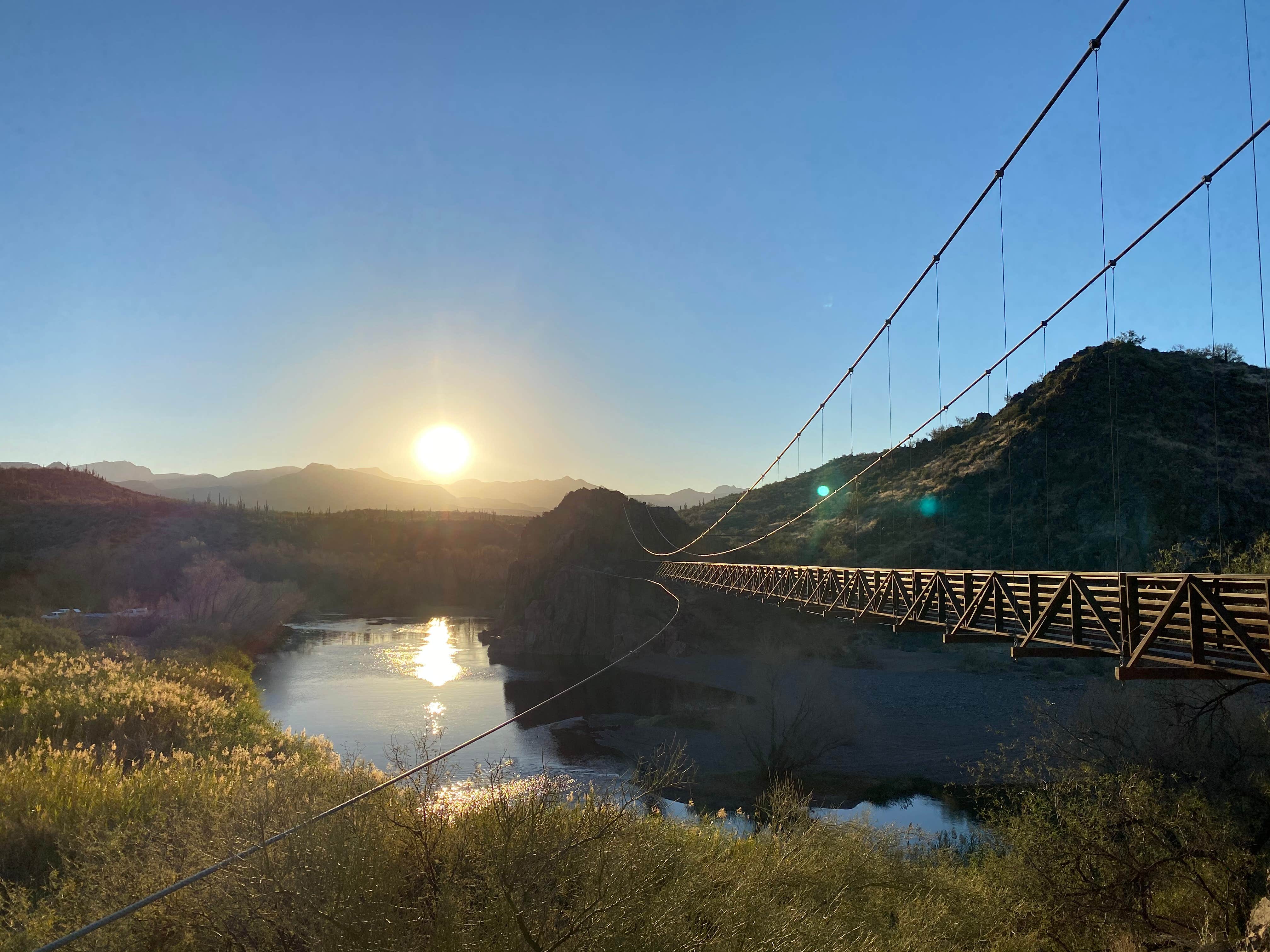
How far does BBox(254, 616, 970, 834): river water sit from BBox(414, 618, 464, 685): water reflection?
0.34 ft

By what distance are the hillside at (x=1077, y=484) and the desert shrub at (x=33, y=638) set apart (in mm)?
29947

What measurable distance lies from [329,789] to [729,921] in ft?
12.2

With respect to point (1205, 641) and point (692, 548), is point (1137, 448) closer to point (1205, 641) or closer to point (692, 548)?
point (692, 548)

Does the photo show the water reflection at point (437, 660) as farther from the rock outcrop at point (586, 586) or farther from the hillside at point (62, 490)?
the hillside at point (62, 490)

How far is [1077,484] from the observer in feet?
142

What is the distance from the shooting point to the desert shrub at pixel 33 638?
1703 centimetres

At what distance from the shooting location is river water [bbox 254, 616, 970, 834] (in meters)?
21.3

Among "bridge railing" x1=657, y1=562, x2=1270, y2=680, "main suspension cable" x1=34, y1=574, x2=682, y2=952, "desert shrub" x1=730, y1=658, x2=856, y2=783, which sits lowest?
"desert shrub" x1=730, y1=658, x2=856, y2=783

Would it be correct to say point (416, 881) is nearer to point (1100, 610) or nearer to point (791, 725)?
point (1100, 610)

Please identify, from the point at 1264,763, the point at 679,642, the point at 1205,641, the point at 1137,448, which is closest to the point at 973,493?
the point at 1137,448

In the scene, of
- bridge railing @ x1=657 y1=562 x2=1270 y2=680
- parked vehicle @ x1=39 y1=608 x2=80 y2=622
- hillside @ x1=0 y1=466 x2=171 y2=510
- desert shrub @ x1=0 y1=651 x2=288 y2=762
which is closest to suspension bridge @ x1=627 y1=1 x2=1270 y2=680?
bridge railing @ x1=657 y1=562 x2=1270 y2=680

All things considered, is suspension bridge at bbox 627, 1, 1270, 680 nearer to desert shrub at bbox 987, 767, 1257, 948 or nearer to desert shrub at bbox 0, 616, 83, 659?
desert shrub at bbox 987, 767, 1257, 948

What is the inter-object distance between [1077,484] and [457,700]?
3398 cm

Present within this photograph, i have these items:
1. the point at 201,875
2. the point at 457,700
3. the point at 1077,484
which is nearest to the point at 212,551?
the point at 457,700
